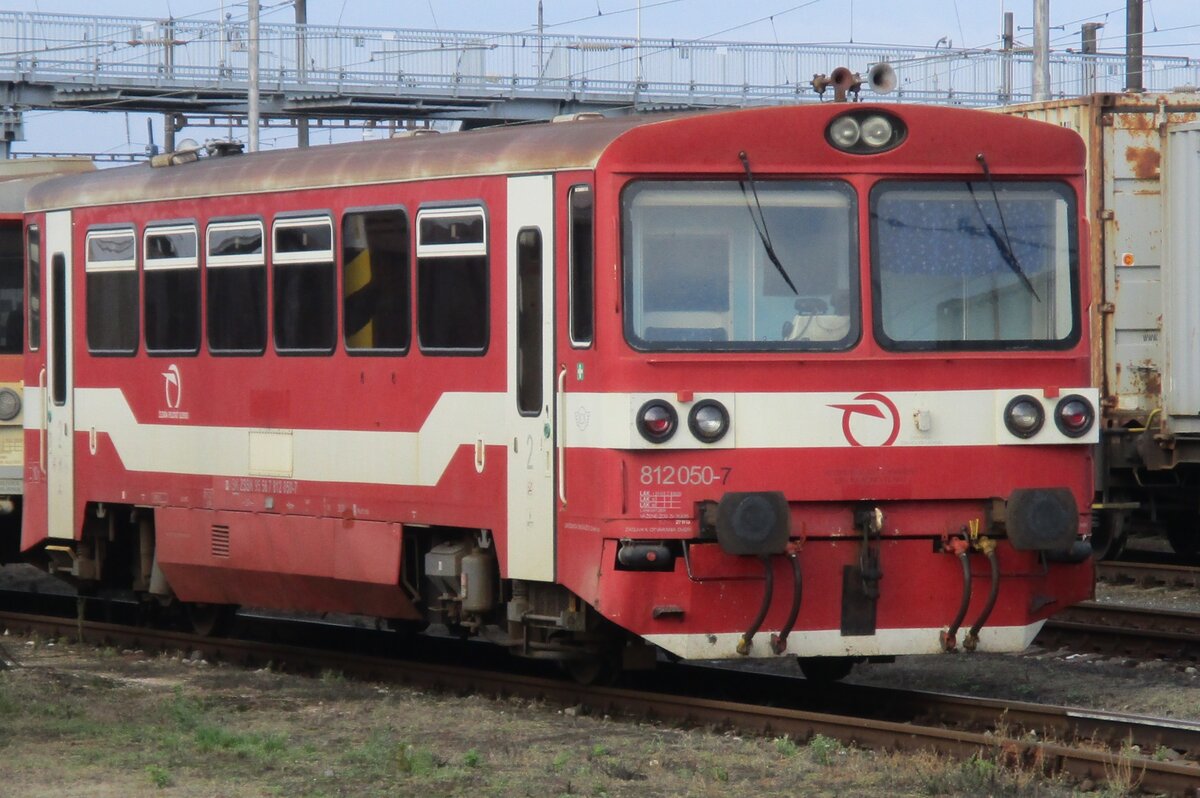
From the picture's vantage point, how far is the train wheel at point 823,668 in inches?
436

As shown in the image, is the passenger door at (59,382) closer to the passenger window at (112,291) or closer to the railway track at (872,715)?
the passenger window at (112,291)

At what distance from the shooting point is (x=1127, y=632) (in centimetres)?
1282

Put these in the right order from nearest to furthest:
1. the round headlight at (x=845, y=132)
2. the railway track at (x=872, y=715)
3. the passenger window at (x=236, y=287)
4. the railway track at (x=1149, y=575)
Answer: the railway track at (x=872, y=715) → the round headlight at (x=845, y=132) → the passenger window at (x=236, y=287) → the railway track at (x=1149, y=575)

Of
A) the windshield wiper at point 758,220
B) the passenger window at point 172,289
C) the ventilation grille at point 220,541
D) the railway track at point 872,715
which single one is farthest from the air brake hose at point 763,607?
the passenger window at point 172,289

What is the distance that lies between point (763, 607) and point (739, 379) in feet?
3.48

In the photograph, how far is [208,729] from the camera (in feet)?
31.7

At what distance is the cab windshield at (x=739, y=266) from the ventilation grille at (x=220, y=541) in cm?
389

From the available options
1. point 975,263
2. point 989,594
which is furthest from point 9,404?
point 989,594

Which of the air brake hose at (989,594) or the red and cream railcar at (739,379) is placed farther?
the air brake hose at (989,594)

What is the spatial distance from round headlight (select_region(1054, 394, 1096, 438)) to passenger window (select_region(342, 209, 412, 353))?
3429 mm

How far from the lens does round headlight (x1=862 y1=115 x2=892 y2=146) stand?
10.0 metres

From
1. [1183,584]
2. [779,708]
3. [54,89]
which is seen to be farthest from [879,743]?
[54,89]

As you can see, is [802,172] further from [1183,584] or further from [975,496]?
[1183,584]

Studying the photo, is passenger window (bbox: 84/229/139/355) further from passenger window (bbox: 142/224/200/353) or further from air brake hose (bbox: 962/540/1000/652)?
air brake hose (bbox: 962/540/1000/652)
